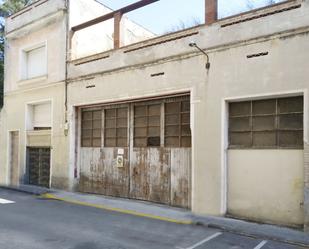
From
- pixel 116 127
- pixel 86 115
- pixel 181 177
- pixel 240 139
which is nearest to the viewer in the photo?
pixel 240 139

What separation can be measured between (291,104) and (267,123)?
2.46ft

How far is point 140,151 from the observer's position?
42.7 ft

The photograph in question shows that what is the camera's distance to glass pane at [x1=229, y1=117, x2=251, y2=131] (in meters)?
10.3

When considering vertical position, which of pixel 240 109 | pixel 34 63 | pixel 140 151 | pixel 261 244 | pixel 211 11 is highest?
pixel 211 11

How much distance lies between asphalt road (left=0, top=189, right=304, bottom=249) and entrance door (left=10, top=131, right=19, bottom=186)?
256 inches

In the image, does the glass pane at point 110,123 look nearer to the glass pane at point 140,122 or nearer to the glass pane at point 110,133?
the glass pane at point 110,133

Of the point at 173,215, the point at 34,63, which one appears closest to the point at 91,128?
the point at 34,63

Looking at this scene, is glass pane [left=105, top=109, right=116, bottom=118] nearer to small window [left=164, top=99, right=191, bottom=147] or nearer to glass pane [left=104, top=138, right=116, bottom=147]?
glass pane [left=104, top=138, right=116, bottom=147]

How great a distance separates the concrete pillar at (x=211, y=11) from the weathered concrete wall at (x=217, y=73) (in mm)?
233

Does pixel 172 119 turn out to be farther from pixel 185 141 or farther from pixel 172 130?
pixel 185 141

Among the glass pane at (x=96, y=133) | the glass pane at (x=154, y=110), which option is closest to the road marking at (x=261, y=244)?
the glass pane at (x=154, y=110)

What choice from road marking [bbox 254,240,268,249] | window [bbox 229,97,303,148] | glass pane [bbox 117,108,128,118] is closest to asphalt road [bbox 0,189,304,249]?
road marking [bbox 254,240,268,249]

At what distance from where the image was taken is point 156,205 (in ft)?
40.0

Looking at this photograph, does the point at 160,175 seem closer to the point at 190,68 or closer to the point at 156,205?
the point at 156,205
